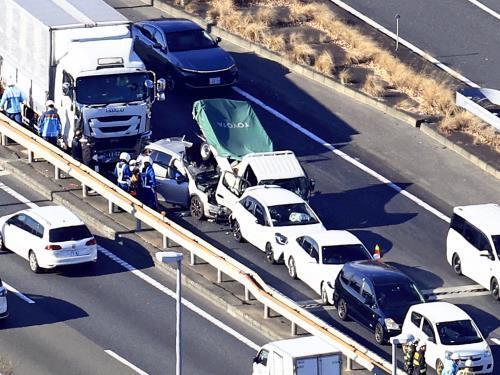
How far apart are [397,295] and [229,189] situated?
7304 mm

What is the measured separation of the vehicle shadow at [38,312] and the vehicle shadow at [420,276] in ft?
28.5

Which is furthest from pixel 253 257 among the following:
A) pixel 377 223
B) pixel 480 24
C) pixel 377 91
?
pixel 480 24

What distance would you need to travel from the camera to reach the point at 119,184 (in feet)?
175

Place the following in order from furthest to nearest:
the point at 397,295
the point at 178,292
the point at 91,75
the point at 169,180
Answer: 1. the point at 91,75
2. the point at 169,180
3. the point at 397,295
4. the point at 178,292

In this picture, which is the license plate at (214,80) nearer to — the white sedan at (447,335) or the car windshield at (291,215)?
the car windshield at (291,215)

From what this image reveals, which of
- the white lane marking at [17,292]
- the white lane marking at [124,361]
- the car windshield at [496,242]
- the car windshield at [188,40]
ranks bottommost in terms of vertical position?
the white lane marking at [17,292]

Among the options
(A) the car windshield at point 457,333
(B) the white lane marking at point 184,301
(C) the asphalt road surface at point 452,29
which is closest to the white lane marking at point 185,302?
(B) the white lane marking at point 184,301

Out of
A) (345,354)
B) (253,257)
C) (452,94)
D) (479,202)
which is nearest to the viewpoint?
(345,354)

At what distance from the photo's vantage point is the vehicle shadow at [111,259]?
50094 millimetres

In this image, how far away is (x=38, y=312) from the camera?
47.8 metres

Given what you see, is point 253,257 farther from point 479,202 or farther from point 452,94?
point 452,94

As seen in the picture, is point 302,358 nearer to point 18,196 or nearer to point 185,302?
point 185,302

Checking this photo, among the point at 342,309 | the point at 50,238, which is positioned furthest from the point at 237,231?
the point at 50,238

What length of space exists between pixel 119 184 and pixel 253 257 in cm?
465
